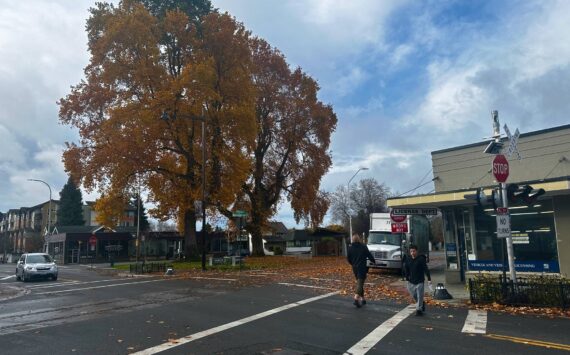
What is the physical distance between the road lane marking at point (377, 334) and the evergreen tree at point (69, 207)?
83124mm

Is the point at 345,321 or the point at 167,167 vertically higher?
Result: the point at 167,167

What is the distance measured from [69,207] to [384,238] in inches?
2902

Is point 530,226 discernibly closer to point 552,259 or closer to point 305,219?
point 552,259

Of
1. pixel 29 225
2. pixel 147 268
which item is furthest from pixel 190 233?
pixel 29 225

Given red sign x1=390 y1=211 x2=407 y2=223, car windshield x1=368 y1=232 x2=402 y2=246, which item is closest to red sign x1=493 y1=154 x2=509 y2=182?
red sign x1=390 y1=211 x2=407 y2=223

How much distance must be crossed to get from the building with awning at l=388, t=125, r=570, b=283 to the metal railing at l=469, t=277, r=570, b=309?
4.30ft

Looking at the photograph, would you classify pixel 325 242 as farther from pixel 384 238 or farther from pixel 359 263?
pixel 359 263

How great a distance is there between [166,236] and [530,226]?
187 feet

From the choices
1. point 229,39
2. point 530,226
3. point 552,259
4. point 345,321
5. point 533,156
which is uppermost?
point 229,39

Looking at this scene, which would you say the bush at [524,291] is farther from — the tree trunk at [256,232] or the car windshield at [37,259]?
the tree trunk at [256,232]

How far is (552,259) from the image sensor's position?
48.9 ft

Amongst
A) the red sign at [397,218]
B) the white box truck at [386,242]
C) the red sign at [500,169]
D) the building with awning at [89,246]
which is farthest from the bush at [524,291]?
the building with awning at [89,246]

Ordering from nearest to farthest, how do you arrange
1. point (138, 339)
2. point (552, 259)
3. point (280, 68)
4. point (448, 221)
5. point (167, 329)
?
point (138, 339)
point (167, 329)
point (552, 259)
point (448, 221)
point (280, 68)

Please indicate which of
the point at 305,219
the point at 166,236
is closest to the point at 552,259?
the point at 305,219
